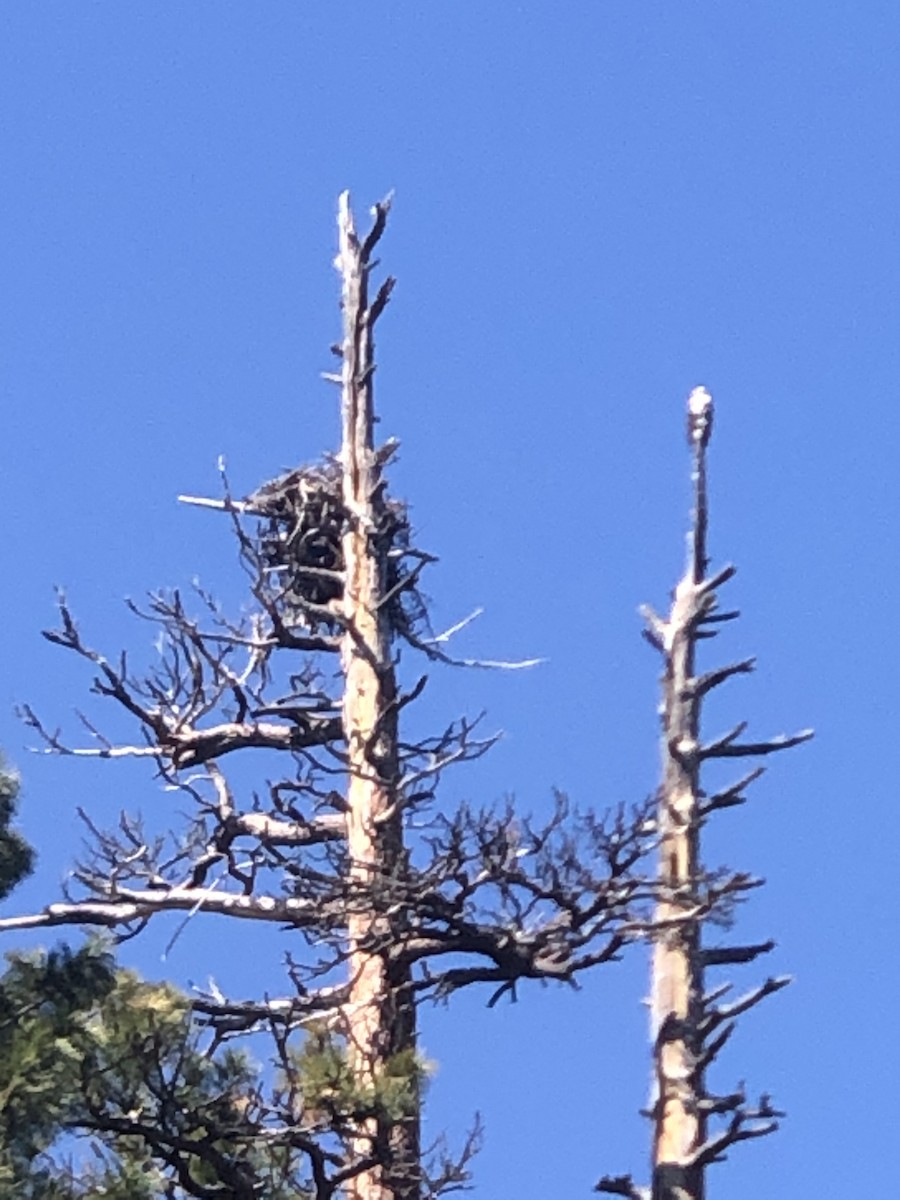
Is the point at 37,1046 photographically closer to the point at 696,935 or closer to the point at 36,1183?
the point at 36,1183

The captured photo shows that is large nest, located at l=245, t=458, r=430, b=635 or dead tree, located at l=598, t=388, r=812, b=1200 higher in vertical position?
large nest, located at l=245, t=458, r=430, b=635

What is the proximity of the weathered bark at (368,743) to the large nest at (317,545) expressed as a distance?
0.29 ft

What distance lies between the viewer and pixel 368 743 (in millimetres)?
11891

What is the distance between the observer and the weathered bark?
10.5 metres

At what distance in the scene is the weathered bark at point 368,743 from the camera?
10.5 meters

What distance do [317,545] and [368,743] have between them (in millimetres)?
1940

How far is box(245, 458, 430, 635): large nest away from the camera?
42.4ft

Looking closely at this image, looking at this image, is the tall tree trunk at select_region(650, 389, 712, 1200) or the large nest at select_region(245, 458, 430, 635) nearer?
the tall tree trunk at select_region(650, 389, 712, 1200)

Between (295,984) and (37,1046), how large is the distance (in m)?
3.46

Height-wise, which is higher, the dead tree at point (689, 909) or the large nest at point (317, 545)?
the large nest at point (317, 545)

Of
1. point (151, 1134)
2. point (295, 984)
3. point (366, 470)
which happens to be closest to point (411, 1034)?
point (295, 984)

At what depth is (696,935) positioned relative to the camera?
9953 mm

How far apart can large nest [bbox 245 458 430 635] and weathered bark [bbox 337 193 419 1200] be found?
0.29 ft

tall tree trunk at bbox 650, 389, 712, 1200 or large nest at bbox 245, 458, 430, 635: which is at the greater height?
large nest at bbox 245, 458, 430, 635
